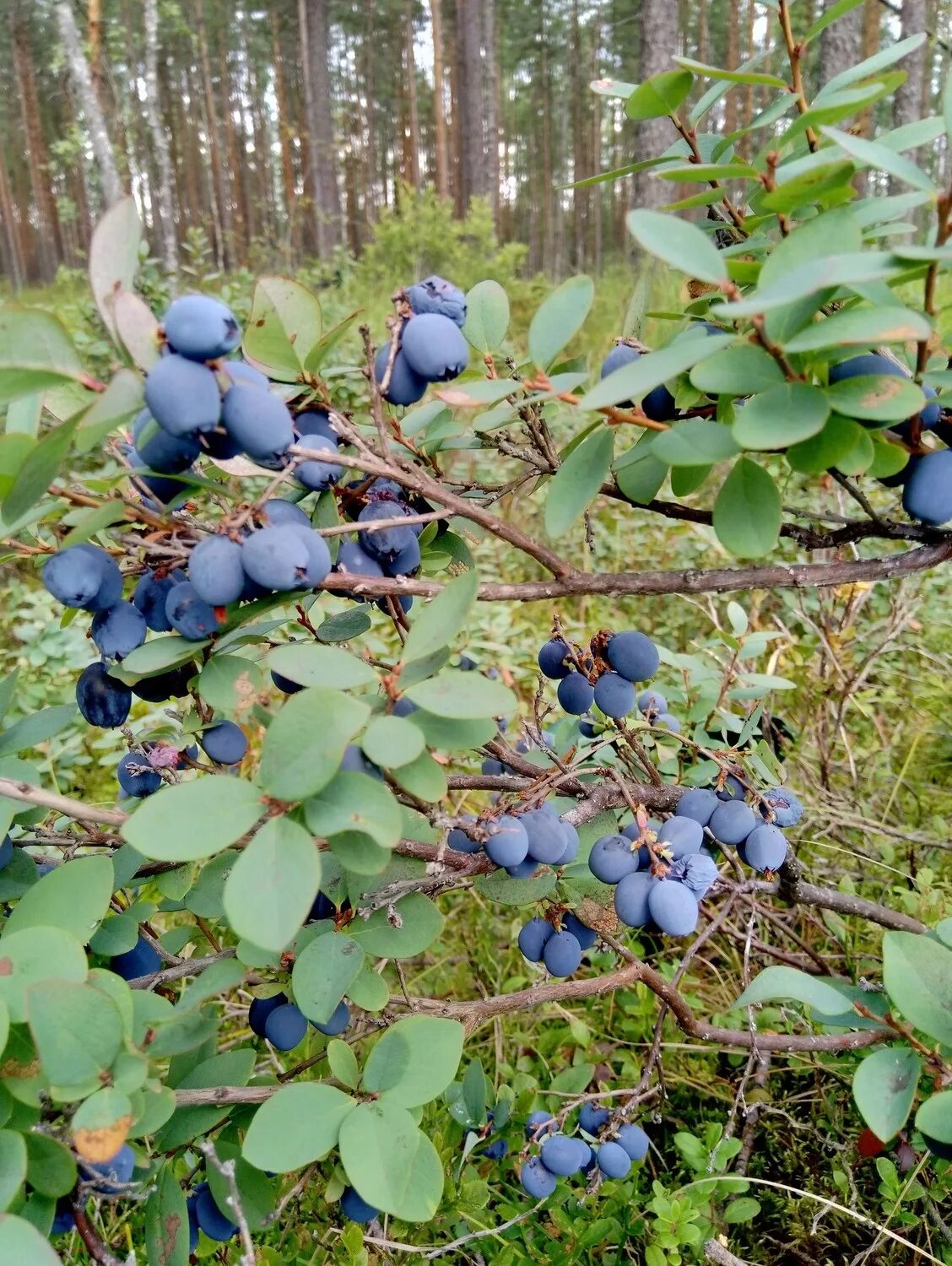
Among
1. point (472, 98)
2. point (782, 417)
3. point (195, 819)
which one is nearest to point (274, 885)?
point (195, 819)

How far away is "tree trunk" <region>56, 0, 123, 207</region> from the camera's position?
592 cm

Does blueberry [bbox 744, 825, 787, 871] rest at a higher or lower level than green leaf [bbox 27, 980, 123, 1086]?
lower

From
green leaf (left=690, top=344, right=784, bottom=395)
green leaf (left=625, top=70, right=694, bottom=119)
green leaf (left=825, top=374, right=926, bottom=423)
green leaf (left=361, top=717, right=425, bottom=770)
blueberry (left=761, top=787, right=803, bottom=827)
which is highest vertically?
green leaf (left=625, top=70, right=694, bottom=119)

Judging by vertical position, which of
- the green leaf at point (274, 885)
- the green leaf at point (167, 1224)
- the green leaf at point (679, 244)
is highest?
the green leaf at point (679, 244)

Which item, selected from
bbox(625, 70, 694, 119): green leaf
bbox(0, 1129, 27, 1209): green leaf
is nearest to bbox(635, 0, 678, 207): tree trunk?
bbox(625, 70, 694, 119): green leaf

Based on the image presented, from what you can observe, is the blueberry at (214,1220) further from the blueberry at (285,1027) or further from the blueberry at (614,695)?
the blueberry at (614,695)

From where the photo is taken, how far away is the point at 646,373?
0.44 metres

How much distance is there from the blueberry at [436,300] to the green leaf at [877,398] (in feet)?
0.87

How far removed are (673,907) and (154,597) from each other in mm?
437

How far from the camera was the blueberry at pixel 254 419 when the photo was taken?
1.56 feet

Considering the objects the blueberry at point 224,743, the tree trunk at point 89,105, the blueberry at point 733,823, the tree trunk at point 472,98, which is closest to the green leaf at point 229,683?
the blueberry at point 224,743

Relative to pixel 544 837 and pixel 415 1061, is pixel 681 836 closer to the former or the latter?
pixel 544 837

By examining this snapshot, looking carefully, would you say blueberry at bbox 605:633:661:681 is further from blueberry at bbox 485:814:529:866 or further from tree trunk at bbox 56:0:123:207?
tree trunk at bbox 56:0:123:207

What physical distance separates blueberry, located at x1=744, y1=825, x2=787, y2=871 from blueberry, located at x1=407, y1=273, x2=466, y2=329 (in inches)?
19.8
